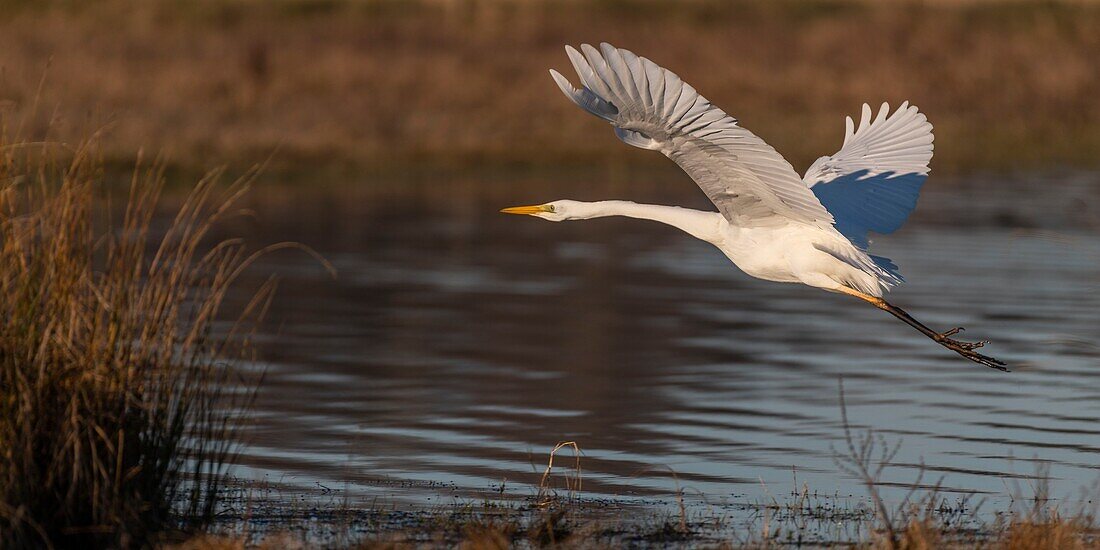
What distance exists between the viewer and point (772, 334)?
1324 cm

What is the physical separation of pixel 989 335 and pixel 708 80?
15.5 meters

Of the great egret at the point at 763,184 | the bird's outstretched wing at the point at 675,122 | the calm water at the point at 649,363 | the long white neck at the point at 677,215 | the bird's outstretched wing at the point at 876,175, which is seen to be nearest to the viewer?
the bird's outstretched wing at the point at 675,122

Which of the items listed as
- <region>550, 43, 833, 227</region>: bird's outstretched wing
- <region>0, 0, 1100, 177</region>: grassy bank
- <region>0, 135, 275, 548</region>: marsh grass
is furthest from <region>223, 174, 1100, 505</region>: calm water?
<region>0, 0, 1100, 177</region>: grassy bank

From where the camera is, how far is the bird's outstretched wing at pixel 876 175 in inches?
336

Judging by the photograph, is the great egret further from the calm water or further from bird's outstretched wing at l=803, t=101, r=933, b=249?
the calm water

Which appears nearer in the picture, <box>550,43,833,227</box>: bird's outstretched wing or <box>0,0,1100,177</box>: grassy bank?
<box>550,43,833,227</box>: bird's outstretched wing

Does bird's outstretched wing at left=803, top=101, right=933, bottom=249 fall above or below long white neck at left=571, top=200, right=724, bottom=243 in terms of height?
above

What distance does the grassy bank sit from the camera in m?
24.9

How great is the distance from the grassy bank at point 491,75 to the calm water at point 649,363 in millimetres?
4760

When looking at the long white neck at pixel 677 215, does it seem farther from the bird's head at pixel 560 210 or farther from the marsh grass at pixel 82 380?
the marsh grass at pixel 82 380

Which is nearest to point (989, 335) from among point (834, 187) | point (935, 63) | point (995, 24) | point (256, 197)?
point (834, 187)

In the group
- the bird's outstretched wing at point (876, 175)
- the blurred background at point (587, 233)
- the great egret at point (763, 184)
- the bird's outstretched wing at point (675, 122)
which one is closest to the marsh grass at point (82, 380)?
the blurred background at point (587, 233)

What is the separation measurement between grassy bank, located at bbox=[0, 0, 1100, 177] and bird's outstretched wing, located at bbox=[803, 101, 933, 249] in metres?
14.8

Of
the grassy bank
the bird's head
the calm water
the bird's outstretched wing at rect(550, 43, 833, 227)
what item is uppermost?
the grassy bank
